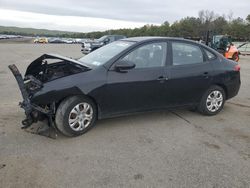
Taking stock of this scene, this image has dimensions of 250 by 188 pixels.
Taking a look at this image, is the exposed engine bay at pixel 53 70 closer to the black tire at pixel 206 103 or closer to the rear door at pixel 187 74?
the rear door at pixel 187 74

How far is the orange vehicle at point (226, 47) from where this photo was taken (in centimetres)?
1958

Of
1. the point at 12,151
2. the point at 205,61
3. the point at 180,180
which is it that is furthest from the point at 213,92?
the point at 12,151

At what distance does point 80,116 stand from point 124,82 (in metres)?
0.93

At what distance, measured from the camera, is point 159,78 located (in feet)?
15.8

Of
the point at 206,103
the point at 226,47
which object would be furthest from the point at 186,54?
the point at 226,47

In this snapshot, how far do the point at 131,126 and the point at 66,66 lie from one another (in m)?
1.57

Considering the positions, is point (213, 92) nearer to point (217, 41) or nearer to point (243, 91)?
point (243, 91)

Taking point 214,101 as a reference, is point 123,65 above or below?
above

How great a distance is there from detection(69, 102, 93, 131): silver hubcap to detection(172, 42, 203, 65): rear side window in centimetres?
189

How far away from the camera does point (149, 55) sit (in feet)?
16.0

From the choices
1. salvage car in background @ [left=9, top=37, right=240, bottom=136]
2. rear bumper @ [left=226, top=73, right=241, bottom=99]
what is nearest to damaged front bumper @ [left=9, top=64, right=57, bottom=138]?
salvage car in background @ [left=9, top=37, right=240, bottom=136]

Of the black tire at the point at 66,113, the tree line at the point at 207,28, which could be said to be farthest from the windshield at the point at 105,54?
the tree line at the point at 207,28

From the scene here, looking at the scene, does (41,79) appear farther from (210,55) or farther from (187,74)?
(210,55)

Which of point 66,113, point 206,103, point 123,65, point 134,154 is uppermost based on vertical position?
point 123,65
